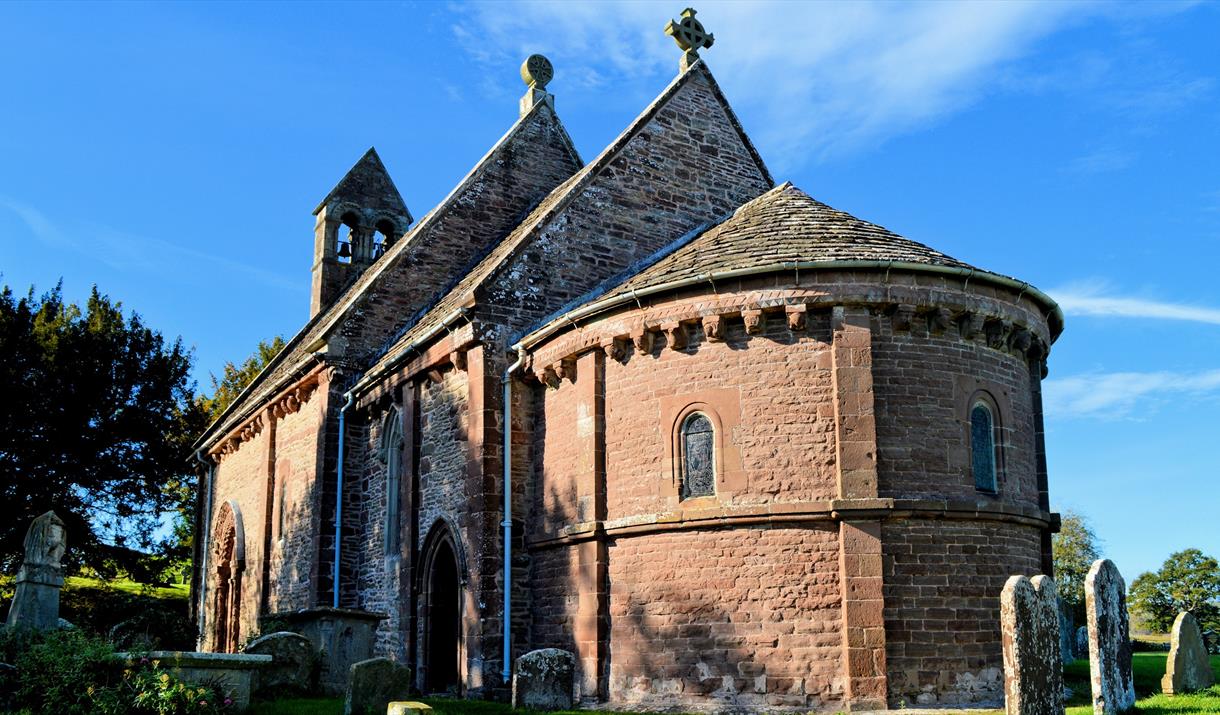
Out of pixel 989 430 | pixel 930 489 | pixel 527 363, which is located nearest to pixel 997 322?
pixel 989 430

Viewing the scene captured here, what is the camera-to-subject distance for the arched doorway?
19328 mm

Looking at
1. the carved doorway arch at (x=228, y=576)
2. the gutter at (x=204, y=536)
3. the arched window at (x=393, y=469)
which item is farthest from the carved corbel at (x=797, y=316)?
the gutter at (x=204, y=536)

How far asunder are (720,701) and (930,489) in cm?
401

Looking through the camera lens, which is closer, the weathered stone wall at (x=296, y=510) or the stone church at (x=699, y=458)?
the stone church at (x=699, y=458)

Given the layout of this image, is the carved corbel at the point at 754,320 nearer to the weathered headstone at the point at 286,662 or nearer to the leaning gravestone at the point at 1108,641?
the leaning gravestone at the point at 1108,641

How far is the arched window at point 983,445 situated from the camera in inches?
612

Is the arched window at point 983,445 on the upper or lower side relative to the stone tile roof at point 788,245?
lower

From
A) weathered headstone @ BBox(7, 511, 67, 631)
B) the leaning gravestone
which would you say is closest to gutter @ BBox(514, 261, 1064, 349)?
the leaning gravestone

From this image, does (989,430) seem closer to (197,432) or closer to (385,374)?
(385,374)

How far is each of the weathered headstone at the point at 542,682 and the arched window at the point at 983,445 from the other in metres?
6.40

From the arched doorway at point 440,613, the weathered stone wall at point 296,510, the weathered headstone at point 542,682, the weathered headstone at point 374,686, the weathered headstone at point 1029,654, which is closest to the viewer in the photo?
the weathered headstone at point 1029,654

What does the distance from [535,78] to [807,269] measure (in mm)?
14154

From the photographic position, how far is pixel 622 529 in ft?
52.5

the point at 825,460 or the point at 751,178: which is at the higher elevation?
the point at 751,178
